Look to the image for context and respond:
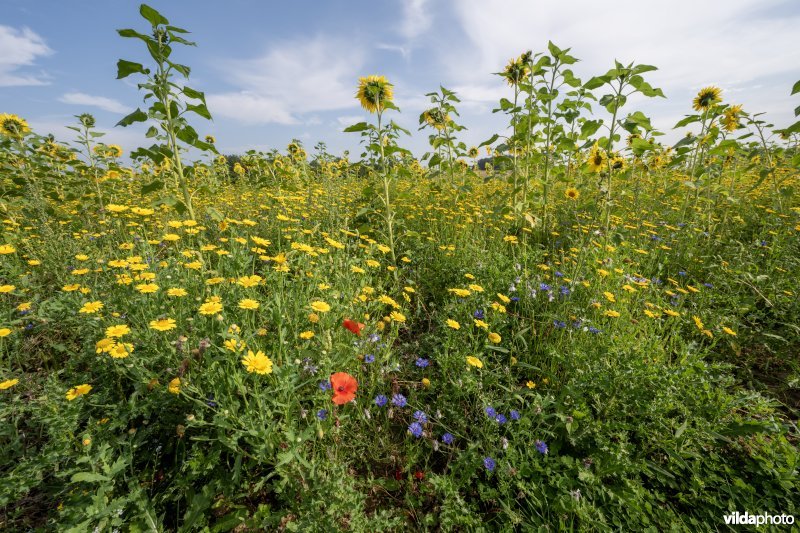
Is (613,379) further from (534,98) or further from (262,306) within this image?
(534,98)

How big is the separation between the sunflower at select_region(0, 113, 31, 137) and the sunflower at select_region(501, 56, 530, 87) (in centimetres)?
574

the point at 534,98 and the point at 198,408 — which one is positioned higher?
the point at 534,98

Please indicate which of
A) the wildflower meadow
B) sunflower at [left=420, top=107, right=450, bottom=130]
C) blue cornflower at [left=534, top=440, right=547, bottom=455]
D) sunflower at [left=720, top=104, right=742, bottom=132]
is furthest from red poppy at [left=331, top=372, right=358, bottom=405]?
sunflower at [left=720, top=104, right=742, bottom=132]

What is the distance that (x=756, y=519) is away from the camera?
51.8 inches

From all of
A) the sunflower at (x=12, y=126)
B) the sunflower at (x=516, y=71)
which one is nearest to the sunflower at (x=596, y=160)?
the sunflower at (x=516, y=71)

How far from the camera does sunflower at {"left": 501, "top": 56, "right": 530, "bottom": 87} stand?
3761mm

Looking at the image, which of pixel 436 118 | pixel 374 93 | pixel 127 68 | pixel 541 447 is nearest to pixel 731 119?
pixel 436 118

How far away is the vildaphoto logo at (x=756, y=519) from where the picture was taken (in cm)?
131

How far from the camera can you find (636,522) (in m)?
1.35

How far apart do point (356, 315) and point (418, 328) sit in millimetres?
727

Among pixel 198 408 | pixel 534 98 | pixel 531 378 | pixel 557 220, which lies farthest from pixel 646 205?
pixel 198 408

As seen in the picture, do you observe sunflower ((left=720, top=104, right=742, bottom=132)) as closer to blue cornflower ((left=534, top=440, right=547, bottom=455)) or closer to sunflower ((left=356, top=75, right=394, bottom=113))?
sunflower ((left=356, top=75, right=394, bottom=113))

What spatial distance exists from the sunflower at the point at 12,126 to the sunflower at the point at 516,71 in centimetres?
574

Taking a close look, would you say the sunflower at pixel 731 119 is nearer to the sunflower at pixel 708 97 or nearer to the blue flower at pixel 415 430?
the sunflower at pixel 708 97
